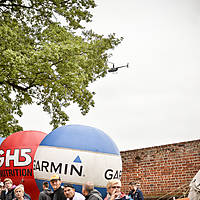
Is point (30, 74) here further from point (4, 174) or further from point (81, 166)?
point (81, 166)

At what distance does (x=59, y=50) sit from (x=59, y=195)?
743 centimetres

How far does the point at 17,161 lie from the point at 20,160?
0.09m

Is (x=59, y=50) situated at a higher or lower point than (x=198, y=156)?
higher

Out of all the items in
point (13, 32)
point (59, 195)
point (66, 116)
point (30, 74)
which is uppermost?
point (13, 32)

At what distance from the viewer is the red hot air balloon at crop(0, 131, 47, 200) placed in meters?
8.41

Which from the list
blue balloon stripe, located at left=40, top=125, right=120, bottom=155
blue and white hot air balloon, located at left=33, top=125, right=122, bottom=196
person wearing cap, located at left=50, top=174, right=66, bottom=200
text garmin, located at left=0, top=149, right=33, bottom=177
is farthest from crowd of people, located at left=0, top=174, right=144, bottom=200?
blue balloon stripe, located at left=40, top=125, right=120, bottom=155

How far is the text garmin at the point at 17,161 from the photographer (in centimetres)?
855

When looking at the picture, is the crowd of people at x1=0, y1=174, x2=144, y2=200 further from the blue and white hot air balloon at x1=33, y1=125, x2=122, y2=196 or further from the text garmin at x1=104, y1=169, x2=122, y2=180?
the text garmin at x1=104, y1=169, x2=122, y2=180

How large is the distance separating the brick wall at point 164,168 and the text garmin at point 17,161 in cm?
584

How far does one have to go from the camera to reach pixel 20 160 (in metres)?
8.64

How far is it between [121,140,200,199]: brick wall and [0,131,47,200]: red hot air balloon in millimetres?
5385

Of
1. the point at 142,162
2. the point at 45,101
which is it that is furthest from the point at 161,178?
the point at 45,101

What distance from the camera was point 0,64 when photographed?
40.9ft

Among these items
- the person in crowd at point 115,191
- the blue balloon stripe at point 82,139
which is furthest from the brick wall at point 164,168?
the person in crowd at point 115,191
